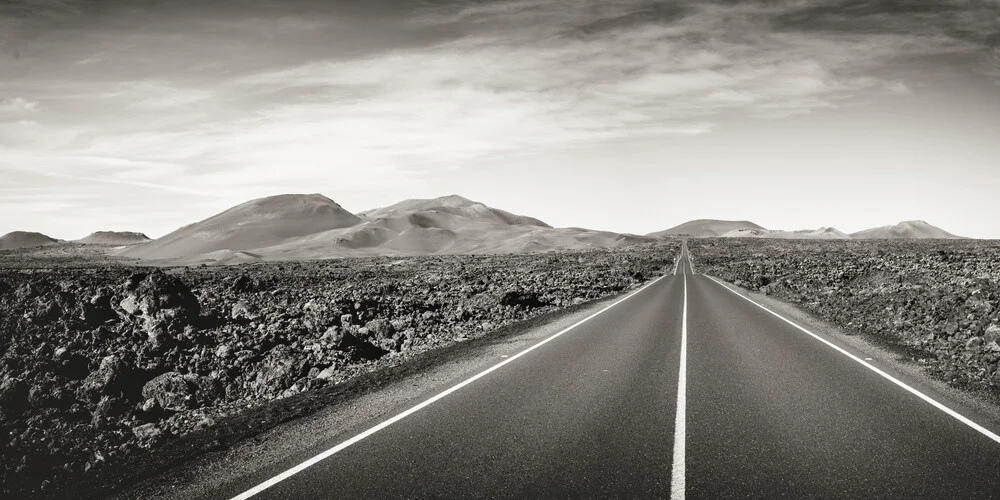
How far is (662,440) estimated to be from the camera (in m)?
7.38

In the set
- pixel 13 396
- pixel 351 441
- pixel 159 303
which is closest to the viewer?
pixel 351 441

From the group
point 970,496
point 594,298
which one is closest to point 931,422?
point 970,496

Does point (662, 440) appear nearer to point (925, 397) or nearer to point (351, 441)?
point (351, 441)

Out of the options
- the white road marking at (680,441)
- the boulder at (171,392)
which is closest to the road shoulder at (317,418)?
the boulder at (171,392)

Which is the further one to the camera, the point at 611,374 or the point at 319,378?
the point at 319,378

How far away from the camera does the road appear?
599 centimetres

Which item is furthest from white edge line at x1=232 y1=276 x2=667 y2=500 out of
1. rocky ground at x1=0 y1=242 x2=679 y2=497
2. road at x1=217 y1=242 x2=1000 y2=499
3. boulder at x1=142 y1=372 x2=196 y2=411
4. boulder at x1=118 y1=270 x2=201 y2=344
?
boulder at x1=118 y1=270 x2=201 y2=344

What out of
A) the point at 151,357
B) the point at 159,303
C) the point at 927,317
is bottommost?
the point at 151,357

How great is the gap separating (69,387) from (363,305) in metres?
11.7

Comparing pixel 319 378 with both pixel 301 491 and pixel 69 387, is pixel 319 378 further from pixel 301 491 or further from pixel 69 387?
pixel 301 491

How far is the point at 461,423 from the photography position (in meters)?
8.25

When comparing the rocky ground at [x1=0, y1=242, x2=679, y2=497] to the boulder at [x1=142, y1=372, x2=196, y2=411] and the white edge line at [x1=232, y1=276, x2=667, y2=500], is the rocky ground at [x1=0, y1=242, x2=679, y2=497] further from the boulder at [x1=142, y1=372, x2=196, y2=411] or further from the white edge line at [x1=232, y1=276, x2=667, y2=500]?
the white edge line at [x1=232, y1=276, x2=667, y2=500]

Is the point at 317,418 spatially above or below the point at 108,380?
above

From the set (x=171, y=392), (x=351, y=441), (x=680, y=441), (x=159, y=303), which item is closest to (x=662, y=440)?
(x=680, y=441)
